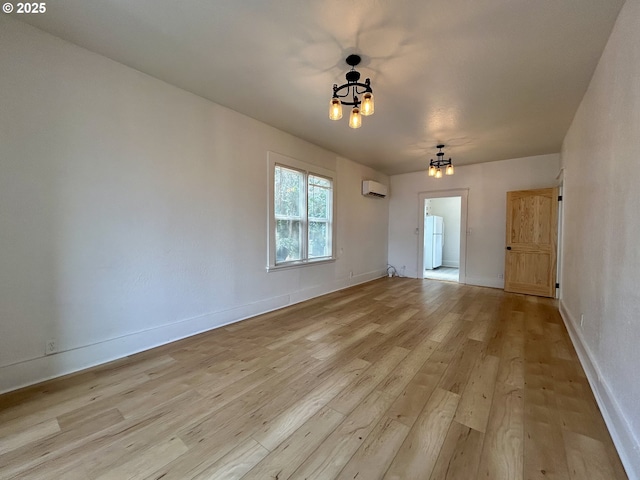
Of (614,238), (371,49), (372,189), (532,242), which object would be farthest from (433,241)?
(371,49)

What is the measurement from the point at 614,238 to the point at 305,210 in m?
3.50

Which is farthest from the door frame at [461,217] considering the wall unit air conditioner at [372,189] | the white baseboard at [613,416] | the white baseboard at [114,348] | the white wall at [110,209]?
the white wall at [110,209]

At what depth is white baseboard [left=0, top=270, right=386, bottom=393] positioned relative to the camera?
1991 mm

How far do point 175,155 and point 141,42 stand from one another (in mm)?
989

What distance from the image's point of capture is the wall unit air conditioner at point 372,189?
594 cm

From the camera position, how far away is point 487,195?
18.8 feet

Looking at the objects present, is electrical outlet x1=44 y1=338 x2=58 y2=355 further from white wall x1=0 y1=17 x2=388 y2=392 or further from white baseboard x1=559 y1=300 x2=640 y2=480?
white baseboard x1=559 y1=300 x2=640 y2=480

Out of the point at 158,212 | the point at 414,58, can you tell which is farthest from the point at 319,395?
the point at 414,58

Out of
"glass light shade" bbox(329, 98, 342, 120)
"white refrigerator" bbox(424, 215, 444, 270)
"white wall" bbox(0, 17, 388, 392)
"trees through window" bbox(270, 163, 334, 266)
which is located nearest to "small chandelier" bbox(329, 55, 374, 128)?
"glass light shade" bbox(329, 98, 342, 120)

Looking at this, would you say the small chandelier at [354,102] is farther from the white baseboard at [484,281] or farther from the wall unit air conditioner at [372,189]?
the white baseboard at [484,281]

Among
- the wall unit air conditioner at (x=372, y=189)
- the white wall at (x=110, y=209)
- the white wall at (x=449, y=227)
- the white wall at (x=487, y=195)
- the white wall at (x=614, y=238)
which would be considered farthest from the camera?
the white wall at (x=449, y=227)

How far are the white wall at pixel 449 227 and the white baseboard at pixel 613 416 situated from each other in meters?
6.66

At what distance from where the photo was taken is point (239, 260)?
3.49 m

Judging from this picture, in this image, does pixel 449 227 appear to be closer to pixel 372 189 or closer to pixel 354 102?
pixel 372 189
